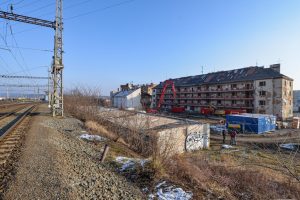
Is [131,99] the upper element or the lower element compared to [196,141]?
upper

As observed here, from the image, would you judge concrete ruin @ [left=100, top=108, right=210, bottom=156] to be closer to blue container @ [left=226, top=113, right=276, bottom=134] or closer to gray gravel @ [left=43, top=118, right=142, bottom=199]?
gray gravel @ [left=43, top=118, right=142, bottom=199]

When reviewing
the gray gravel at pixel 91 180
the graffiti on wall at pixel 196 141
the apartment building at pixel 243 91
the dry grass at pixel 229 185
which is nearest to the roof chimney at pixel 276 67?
the apartment building at pixel 243 91

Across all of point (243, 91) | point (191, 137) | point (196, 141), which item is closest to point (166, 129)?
point (191, 137)

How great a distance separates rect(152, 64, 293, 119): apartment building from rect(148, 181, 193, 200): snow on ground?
42.0 meters

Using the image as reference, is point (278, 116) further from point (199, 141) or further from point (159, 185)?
point (159, 185)

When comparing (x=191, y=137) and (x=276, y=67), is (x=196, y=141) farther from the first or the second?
(x=276, y=67)

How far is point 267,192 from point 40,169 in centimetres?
762

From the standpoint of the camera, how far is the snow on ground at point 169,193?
5.44 m

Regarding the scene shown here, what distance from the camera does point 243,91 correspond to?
45.2 m

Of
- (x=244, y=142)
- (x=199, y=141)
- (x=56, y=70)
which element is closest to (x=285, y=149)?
(x=244, y=142)

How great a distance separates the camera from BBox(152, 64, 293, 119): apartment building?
4009 cm

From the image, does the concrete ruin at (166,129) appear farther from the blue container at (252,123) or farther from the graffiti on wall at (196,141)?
the blue container at (252,123)

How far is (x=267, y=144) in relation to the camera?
24.4m

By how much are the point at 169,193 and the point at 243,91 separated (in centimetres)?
4533
